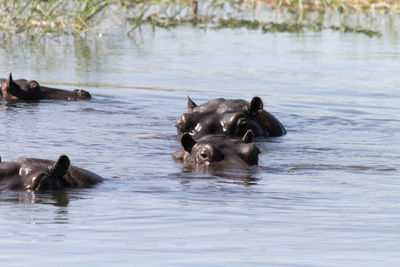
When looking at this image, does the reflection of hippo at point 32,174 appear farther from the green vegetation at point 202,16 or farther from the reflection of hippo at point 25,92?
the green vegetation at point 202,16

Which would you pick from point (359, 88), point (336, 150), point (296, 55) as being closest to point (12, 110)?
point (336, 150)

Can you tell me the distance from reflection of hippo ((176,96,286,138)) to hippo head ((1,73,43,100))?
3.37 meters

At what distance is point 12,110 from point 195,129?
308 centimetres

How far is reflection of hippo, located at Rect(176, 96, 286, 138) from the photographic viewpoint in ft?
32.7

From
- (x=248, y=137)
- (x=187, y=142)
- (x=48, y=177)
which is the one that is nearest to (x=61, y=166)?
(x=48, y=177)

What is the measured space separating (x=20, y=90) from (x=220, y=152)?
555 cm

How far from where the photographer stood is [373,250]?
5.52m

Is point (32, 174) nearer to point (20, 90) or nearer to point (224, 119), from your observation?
point (224, 119)

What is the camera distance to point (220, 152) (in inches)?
324

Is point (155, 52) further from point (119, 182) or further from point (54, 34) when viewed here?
point (119, 182)

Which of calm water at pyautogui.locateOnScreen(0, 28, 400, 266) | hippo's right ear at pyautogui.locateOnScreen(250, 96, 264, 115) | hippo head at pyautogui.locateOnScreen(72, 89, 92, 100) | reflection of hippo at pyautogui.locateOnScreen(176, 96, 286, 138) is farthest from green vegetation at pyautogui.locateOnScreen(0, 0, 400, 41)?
hippo's right ear at pyautogui.locateOnScreen(250, 96, 264, 115)

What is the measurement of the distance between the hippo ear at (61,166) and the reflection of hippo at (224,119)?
305cm

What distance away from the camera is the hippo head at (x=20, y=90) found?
42.9 ft

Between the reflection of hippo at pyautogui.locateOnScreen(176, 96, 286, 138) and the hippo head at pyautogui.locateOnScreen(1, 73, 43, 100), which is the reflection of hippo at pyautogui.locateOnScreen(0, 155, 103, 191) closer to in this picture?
the reflection of hippo at pyautogui.locateOnScreen(176, 96, 286, 138)
